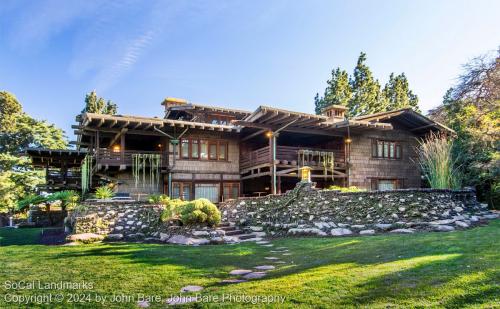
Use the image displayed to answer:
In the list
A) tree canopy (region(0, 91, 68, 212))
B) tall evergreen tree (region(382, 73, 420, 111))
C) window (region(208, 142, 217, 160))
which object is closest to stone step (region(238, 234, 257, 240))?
window (region(208, 142, 217, 160))

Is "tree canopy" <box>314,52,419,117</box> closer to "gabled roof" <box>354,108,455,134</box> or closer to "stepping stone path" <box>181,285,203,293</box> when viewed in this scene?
"gabled roof" <box>354,108,455,134</box>

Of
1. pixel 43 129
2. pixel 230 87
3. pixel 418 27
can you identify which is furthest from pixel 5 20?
pixel 230 87

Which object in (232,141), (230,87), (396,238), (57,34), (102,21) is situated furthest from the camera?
(230,87)

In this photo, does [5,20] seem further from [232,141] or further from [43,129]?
[43,129]

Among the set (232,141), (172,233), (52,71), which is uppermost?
(52,71)

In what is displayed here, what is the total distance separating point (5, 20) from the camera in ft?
36.5

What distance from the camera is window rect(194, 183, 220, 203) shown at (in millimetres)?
17781

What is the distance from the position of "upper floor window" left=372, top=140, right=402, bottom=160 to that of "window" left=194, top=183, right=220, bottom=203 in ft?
31.6

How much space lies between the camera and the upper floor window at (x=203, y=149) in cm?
1758

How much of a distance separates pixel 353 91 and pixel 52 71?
26252 millimetres

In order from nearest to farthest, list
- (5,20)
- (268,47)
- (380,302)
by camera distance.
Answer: (380,302) → (5,20) → (268,47)

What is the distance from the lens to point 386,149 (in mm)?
20641

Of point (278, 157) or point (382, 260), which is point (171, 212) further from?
point (382, 260)

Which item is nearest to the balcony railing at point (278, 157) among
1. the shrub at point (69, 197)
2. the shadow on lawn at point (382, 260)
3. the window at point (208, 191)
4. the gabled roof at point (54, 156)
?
the window at point (208, 191)
